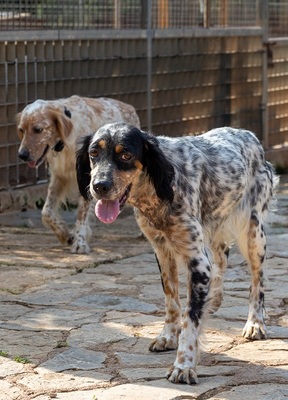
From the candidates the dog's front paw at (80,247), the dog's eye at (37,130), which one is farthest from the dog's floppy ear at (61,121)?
the dog's front paw at (80,247)

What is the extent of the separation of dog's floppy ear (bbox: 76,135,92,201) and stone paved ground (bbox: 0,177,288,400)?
79cm

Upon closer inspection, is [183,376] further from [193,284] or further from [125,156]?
[125,156]

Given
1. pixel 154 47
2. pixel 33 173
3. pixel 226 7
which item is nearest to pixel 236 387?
pixel 33 173

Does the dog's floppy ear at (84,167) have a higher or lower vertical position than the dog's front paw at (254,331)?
higher

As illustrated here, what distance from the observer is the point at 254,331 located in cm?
549

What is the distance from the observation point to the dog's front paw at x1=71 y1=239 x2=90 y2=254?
7918 mm

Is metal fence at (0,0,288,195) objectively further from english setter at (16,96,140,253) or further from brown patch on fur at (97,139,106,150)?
brown patch on fur at (97,139,106,150)

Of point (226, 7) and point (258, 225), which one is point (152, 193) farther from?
point (226, 7)

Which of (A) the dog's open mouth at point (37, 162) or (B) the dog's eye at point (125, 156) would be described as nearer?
(B) the dog's eye at point (125, 156)

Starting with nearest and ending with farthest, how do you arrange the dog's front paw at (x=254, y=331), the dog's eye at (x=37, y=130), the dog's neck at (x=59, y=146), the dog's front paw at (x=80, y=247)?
1. the dog's front paw at (x=254, y=331)
2. the dog's front paw at (x=80, y=247)
3. the dog's eye at (x=37, y=130)
4. the dog's neck at (x=59, y=146)

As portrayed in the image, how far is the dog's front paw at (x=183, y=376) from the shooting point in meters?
4.72

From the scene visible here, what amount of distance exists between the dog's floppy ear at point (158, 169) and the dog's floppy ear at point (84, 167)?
32 centimetres

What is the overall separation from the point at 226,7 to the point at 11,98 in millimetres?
3868

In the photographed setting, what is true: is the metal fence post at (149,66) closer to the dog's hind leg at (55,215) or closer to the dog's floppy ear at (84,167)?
the dog's hind leg at (55,215)
